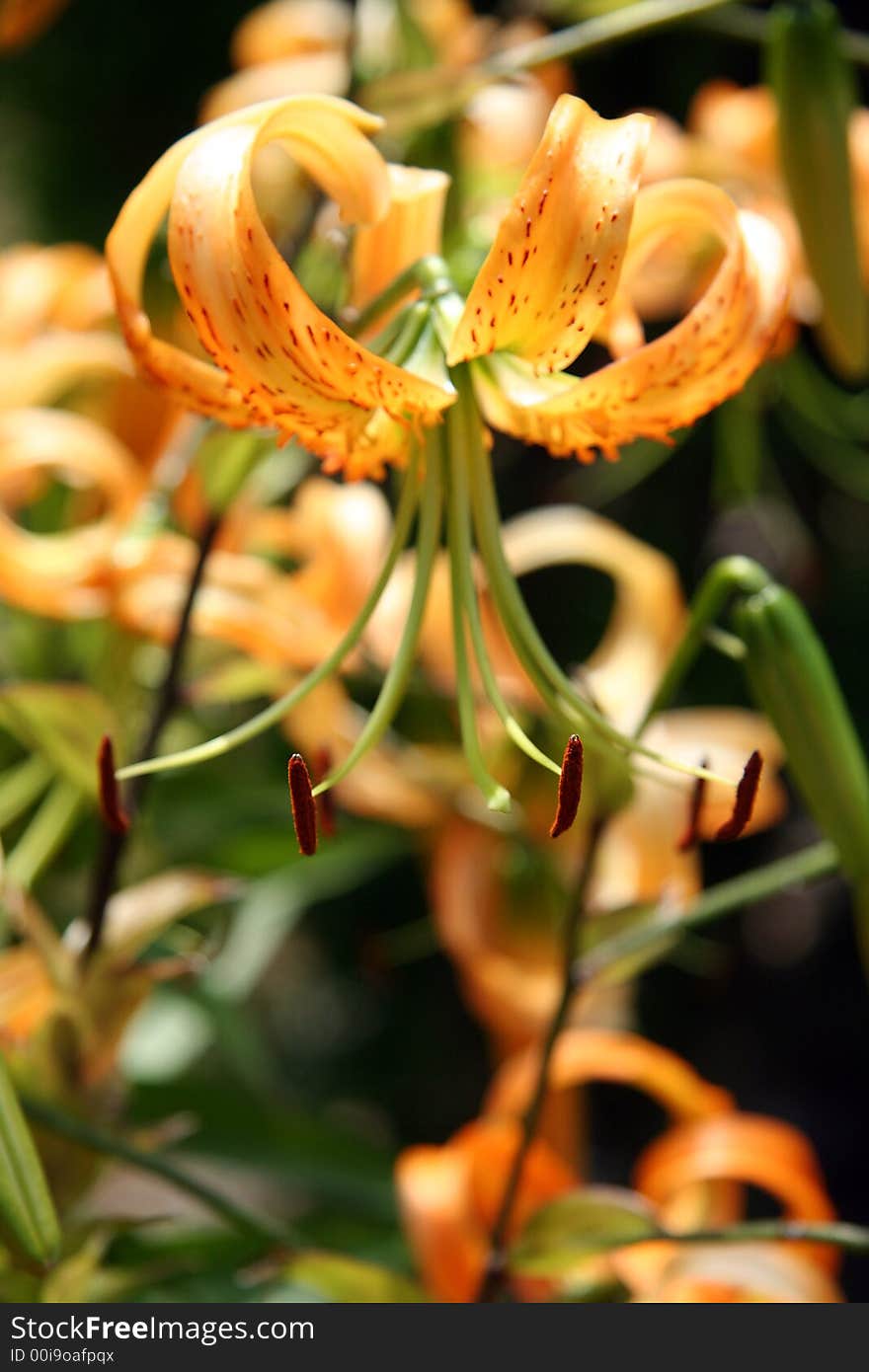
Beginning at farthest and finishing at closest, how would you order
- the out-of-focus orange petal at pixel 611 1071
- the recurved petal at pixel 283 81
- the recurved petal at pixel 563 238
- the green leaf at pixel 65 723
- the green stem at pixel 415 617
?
the recurved petal at pixel 283 81 → the out-of-focus orange petal at pixel 611 1071 → the green leaf at pixel 65 723 → the green stem at pixel 415 617 → the recurved petal at pixel 563 238

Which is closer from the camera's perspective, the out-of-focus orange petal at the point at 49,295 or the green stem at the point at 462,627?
the green stem at the point at 462,627

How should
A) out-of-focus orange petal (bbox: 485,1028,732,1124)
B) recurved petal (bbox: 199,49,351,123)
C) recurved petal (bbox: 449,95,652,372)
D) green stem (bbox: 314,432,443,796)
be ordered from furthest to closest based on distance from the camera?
recurved petal (bbox: 199,49,351,123) < out-of-focus orange petal (bbox: 485,1028,732,1124) < green stem (bbox: 314,432,443,796) < recurved petal (bbox: 449,95,652,372)

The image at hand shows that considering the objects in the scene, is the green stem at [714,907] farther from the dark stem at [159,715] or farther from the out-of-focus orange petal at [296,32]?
the out-of-focus orange petal at [296,32]

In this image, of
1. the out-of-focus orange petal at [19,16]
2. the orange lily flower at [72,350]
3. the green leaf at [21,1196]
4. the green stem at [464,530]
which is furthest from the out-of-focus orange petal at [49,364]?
the green leaf at [21,1196]

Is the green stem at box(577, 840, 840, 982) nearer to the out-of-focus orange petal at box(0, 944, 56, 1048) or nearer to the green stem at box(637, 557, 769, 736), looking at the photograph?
the green stem at box(637, 557, 769, 736)

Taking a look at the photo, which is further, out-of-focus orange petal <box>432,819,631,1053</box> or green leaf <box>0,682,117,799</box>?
out-of-focus orange petal <box>432,819,631,1053</box>

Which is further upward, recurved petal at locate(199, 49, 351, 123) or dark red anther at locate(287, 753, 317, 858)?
recurved petal at locate(199, 49, 351, 123)

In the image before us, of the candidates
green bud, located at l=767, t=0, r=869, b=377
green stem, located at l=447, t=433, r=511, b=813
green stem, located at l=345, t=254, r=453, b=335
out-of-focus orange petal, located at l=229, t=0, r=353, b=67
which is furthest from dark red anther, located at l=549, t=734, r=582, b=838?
out-of-focus orange petal, located at l=229, t=0, r=353, b=67
